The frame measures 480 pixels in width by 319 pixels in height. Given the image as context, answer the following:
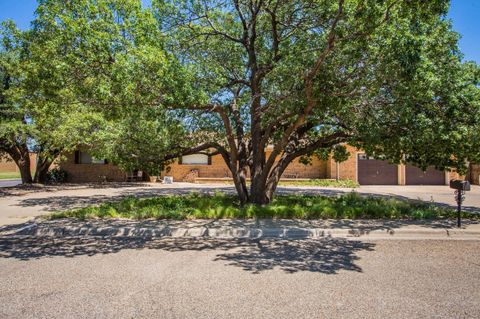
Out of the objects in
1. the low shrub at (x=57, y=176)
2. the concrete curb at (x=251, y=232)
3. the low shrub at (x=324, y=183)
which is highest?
the low shrub at (x=57, y=176)

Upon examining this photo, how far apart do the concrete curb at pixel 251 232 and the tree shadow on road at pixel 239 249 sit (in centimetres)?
38

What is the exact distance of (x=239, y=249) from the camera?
22.7 feet

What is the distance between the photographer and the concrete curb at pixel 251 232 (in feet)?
26.8

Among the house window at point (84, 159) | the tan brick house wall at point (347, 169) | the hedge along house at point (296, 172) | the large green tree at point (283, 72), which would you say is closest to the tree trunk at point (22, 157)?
the hedge along house at point (296, 172)

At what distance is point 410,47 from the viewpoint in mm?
7281

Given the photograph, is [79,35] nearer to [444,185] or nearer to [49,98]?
[49,98]

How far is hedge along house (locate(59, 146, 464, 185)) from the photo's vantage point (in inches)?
1013

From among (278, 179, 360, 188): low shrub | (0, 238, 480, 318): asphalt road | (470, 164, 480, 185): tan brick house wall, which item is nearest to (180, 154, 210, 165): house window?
(278, 179, 360, 188): low shrub

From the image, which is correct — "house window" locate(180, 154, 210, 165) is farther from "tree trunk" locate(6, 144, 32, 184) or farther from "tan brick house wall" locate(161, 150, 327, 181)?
"tree trunk" locate(6, 144, 32, 184)

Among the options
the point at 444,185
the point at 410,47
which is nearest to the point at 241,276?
the point at 410,47

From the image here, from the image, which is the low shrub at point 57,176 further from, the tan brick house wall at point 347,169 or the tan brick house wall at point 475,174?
the tan brick house wall at point 475,174

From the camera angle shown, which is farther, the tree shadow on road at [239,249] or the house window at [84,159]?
the house window at [84,159]

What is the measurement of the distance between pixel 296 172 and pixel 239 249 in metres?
20.3

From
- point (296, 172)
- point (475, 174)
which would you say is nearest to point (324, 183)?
point (296, 172)
